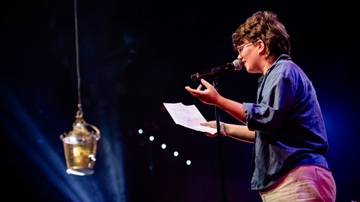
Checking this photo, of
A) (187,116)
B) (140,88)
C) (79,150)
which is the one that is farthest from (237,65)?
(140,88)

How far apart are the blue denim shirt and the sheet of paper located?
0.35 m

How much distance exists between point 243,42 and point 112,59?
298 centimetres

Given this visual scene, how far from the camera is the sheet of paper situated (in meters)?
2.10

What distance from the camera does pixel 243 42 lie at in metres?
2.19

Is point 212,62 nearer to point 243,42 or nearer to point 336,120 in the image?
point 336,120

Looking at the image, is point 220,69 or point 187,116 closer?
point 220,69

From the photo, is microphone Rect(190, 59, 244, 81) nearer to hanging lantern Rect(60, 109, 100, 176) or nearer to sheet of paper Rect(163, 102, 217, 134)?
sheet of paper Rect(163, 102, 217, 134)

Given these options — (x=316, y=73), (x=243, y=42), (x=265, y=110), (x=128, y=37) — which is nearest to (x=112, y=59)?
(x=128, y=37)

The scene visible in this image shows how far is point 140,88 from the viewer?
498cm

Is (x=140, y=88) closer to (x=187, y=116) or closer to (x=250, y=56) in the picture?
(x=187, y=116)

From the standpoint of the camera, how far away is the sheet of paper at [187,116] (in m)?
→ 2.10

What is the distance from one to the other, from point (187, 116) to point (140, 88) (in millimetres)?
2833

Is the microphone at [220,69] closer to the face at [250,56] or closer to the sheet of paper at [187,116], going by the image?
the face at [250,56]

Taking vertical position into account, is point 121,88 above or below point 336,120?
above
